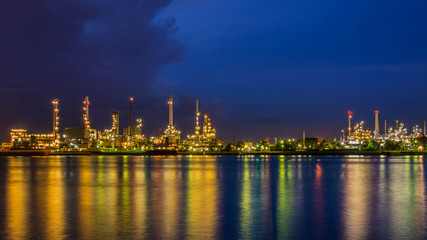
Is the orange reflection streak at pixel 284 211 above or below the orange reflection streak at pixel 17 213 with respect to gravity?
below

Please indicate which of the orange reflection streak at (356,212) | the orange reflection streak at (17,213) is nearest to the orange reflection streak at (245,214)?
the orange reflection streak at (356,212)

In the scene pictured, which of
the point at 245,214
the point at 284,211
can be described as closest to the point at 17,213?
the point at 245,214

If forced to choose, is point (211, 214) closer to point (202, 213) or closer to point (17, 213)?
point (202, 213)

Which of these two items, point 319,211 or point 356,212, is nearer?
point 356,212

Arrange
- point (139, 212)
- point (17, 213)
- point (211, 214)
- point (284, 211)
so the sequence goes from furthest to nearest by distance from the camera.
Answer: point (284, 211)
point (139, 212)
point (17, 213)
point (211, 214)

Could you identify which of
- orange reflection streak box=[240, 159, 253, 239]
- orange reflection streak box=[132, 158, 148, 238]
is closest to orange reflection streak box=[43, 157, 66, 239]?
orange reflection streak box=[132, 158, 148, 238]

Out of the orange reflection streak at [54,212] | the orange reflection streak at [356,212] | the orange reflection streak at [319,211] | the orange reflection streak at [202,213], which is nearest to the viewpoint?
the orange reflection streak at [54,212]

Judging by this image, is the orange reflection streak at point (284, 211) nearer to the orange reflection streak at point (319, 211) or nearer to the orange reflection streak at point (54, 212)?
the orange reflection streak at point (319, 211)

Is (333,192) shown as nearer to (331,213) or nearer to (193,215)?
(331,213)

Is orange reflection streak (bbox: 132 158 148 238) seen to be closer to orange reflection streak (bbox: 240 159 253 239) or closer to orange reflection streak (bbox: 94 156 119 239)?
orange reflection streak (bbox: 94 156 119 239)

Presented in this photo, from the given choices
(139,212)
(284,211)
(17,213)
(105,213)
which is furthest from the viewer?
(284,211)

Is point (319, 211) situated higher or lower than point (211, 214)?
lower

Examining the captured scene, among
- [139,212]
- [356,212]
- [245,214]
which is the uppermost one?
[139,212]

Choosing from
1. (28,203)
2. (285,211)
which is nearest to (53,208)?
(28,203)
